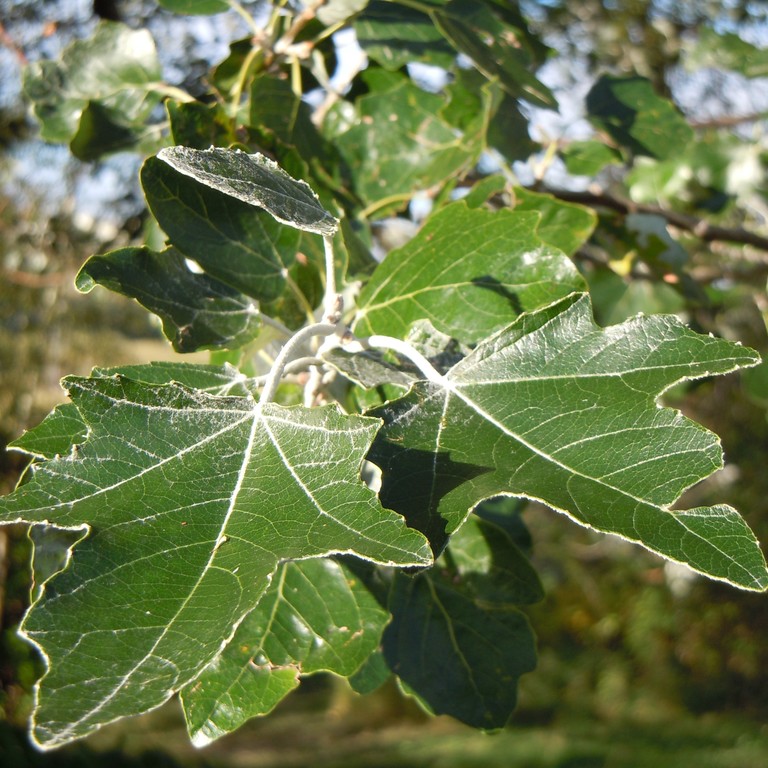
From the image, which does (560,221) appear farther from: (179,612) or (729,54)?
(729,54)

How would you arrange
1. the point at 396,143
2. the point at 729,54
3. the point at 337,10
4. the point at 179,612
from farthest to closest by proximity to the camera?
the point at 729,54 → the point at 396,143 → the point at 337,10 → the point at 179,612

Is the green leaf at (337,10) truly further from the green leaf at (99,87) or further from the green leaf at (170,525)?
the green leaf at (170,525)

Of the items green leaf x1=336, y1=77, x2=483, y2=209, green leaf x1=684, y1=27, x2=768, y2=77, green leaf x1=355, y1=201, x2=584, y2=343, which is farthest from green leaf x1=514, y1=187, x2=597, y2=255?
green leaf x1=684, y1=27, x2=768, y2=77

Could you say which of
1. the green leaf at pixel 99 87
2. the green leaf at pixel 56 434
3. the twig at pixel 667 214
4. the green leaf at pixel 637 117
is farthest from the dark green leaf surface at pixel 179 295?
the green leaf at pixel 637 117

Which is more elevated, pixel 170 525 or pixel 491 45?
pixel 491 45

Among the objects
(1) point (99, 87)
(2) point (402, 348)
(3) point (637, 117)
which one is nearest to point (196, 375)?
(2) point (402, 348)

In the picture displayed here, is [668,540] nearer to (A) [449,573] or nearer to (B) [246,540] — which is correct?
(B) [246,540]

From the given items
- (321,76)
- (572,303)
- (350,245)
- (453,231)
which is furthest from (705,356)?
(321,76)
